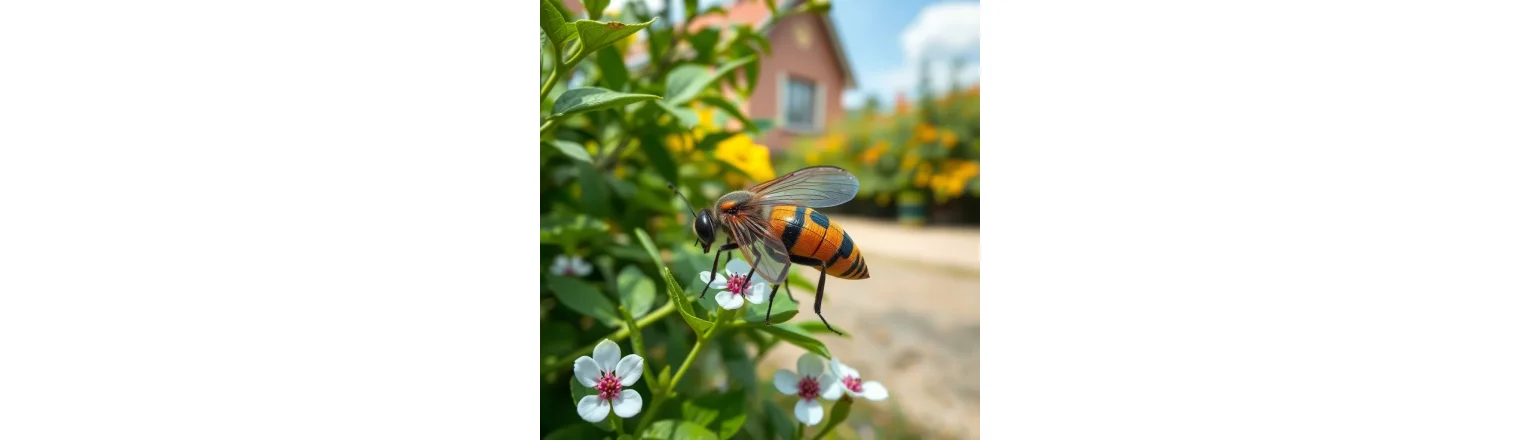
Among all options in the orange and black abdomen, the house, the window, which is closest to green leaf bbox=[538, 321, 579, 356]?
the orange and black abdomen

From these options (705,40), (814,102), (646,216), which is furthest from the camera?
(814,102)

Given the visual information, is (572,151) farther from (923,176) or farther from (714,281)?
(923,176)

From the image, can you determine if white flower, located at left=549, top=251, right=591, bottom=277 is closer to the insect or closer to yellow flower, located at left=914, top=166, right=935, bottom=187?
the insect

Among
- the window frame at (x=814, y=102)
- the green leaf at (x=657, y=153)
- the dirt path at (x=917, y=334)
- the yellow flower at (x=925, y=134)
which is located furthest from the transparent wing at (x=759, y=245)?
the window frame at (x=814, y=102)

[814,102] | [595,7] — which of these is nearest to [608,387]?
[595,7]
